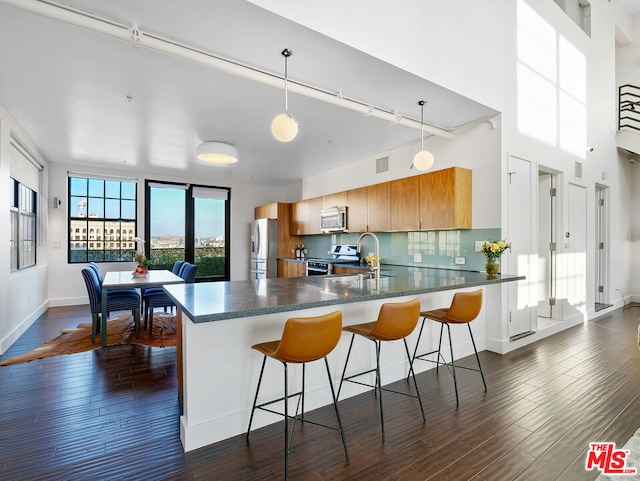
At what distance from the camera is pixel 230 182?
25.6 ft

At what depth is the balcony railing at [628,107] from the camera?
6062 mm

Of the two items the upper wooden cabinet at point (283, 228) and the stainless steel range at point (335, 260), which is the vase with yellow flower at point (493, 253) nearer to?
the stainless steel range at point (335, 260)

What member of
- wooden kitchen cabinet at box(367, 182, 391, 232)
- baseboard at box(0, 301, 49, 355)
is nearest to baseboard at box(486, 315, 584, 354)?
wooden kitchen cabinet at box(367, 182, 391, 232)

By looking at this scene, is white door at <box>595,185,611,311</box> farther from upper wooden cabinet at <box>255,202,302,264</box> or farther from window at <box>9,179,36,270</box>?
window at <box>9,179,36,270</box>

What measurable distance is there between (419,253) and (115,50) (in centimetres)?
408

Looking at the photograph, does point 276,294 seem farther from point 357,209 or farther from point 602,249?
point 602,249

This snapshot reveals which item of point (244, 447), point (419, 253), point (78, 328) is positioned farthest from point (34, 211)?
point (419, 253)

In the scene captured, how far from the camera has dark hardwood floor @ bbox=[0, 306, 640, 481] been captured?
5.99 feet

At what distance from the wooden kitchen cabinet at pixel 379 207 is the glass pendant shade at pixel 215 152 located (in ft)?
7.13

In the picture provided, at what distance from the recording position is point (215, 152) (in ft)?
14.6

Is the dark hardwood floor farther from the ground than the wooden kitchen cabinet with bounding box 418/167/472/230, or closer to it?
closer to it

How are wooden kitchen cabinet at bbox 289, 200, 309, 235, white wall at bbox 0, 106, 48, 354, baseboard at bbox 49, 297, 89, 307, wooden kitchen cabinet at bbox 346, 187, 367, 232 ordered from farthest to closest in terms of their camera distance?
wooden kitchen cabinet at bbox 289, 200, 309, 235 < baseboard at bbox 49, 297, 89, 307 < wooden kitchen cabinet at bbox 346, 187, 367, 232 < white wall at bbox 0, 106, 48, 354

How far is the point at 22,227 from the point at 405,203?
18.5 ft

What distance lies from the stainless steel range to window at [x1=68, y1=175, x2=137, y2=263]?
3.93m
